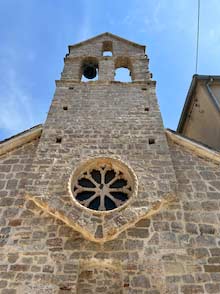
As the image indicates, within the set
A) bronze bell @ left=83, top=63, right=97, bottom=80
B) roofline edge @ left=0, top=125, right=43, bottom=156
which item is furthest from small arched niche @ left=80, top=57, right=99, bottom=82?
roofline edge @ left=0, top=125, right=43, bottom=156

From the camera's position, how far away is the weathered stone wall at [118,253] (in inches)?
171

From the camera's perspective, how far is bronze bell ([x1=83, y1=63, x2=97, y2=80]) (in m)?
10.3

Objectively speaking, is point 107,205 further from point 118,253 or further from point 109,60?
point 109,60

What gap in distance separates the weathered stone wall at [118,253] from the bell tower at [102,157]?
0.21 meters

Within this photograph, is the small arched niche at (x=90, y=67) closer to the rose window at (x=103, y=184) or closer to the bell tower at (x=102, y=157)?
the bell tower at (x=102, y=157)

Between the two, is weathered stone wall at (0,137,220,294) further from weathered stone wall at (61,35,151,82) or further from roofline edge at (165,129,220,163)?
weathered stone wall at (61,35,151,82)

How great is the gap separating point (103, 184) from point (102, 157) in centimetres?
62

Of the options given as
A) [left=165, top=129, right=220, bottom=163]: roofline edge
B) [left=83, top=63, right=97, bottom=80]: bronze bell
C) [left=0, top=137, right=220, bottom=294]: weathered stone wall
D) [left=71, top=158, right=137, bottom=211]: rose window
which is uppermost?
[left=83, top=63, right=97, bottom=80]: bronze bell

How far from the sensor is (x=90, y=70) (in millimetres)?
10375

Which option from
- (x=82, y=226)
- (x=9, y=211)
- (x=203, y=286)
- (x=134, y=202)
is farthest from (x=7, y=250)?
(x=203, y=286)

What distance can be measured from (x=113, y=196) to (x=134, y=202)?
1.65 feet

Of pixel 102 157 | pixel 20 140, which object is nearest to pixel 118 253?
pixel 102 157

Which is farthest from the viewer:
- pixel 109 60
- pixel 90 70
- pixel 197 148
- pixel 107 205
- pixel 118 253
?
pixel 90 70

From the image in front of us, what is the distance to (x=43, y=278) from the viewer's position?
4391 millimetres
